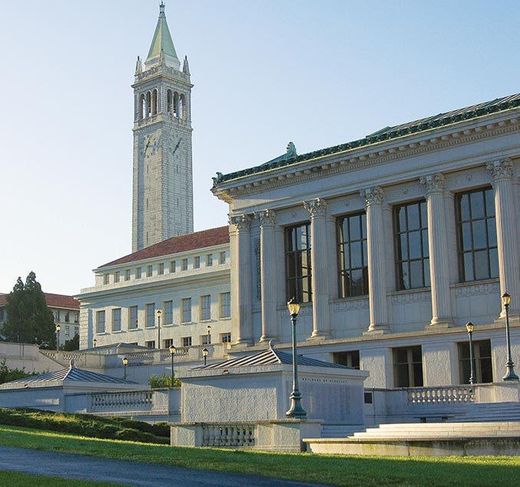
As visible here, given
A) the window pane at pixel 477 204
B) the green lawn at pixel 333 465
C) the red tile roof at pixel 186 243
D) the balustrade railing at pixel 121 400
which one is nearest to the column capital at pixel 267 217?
the window pane at pixel 477 204

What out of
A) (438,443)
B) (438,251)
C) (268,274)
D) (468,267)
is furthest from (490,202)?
(438,443)

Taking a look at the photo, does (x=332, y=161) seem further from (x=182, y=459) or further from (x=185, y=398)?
(x=182, y=459)

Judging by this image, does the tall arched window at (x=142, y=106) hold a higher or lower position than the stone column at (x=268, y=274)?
higher

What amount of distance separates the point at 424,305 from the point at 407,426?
840 inches

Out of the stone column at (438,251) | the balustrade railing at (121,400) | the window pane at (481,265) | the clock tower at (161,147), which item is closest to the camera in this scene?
the balustrade railing at (121,400)

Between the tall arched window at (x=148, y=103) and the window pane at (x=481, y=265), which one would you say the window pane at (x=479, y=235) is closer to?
the window pane at (x=481, y=265)

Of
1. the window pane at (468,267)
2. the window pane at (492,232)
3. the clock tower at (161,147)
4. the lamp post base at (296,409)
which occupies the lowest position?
the lamp post base at (296,409)

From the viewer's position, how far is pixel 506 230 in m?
50.2

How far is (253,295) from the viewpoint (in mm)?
62312

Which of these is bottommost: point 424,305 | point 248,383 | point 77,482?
point 77,482

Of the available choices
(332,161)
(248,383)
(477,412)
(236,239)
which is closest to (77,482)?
(248,383)

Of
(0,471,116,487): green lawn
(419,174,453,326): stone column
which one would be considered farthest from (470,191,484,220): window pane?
(0,471,116,487): green lawn

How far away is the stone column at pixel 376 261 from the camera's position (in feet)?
180

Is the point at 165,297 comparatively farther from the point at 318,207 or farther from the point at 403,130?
the point at 403,130
